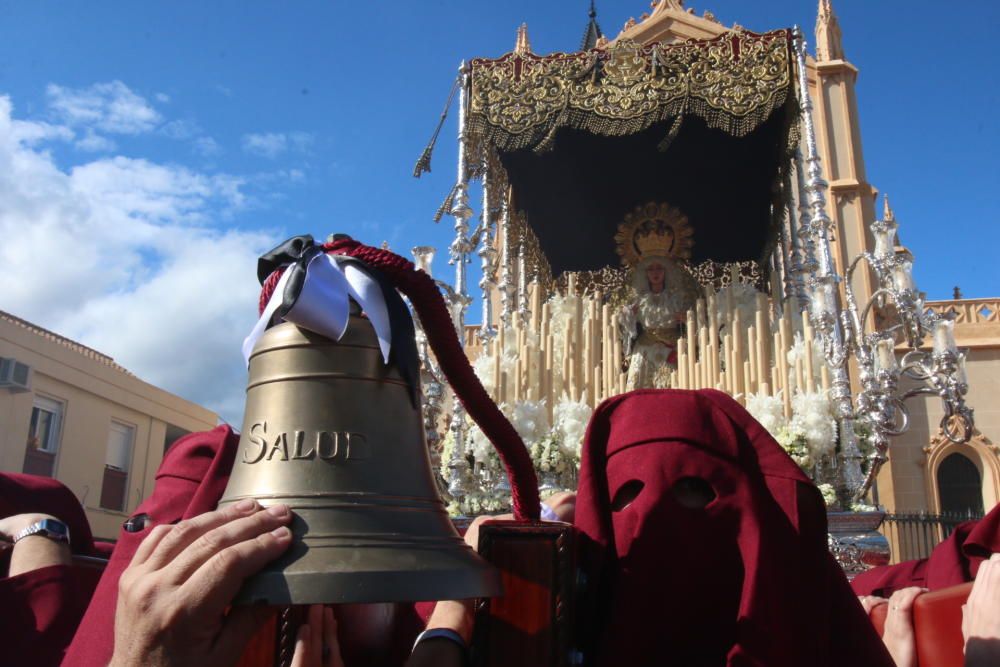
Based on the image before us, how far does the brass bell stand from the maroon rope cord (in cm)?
8

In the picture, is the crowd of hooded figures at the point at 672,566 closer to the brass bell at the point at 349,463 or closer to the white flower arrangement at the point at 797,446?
the brass bell at the point at 349,463

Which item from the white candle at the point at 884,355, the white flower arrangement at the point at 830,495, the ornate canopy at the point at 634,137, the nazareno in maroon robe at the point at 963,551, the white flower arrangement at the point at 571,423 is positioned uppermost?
the ornate canopy at the point at 634,137

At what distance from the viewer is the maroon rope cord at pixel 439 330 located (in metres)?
1.28

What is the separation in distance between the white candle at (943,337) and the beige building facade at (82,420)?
13.0 metres

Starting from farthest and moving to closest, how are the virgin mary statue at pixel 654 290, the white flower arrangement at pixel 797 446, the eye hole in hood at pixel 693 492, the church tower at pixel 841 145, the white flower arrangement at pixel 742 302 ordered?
the church tower at pixel 841 145 → the virgin mary statue at pixel 654 290 → the white flower arrangement at pixel 742 302 → the white flower arrangement at pixel 797 446 → the eye hole in hood at pixel 693 492

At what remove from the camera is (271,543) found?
1.05 m

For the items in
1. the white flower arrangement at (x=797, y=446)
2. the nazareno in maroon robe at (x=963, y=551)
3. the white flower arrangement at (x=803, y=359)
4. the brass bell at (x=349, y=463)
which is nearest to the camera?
the brass bell at (x=349, y=463)

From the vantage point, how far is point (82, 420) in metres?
15.5

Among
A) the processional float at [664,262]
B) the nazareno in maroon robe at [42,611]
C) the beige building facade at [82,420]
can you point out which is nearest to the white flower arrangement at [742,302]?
the processional float at [664,262]

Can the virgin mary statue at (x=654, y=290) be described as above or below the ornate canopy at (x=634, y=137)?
below

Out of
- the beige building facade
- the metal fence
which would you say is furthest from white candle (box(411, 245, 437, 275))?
the beige building facade

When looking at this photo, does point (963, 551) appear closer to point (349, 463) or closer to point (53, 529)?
point (349, 463)

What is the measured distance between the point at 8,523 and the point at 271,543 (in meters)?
1.66

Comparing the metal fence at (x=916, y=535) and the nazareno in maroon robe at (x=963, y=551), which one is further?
the metal fence at (x=916, y=535)
